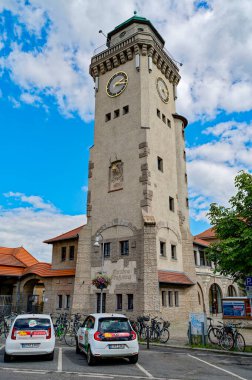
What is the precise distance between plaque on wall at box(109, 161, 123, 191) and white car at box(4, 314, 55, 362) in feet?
59.1

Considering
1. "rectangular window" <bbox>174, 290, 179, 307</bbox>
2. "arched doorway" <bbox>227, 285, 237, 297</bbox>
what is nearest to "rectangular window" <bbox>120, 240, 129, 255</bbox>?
"rectangular window" <bbox>174, 290, 179, 307</bbox>

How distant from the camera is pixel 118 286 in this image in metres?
26.0

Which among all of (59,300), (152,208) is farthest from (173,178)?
(59,300)

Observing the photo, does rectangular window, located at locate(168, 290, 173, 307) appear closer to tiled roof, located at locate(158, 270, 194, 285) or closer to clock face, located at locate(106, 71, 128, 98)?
Answer: tiled roof, located at locate(158, 270, 194, 285)

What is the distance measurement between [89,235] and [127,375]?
65.8 feet

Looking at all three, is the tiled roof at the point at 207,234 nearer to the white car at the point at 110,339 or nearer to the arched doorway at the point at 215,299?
the arched doorway at the point at 215,299

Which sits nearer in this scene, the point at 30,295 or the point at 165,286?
the point at 165,286

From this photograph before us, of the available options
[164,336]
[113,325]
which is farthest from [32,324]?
[164,336]

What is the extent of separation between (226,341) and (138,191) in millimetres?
14933

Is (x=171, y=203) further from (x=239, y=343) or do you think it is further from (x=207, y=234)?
(x=207, y=234)

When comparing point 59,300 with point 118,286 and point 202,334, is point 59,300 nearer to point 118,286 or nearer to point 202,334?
point 118,286

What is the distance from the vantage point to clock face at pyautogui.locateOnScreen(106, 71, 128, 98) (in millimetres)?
32644

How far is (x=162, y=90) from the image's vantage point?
3403 centimetres

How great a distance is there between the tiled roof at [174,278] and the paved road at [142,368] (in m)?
11.4
